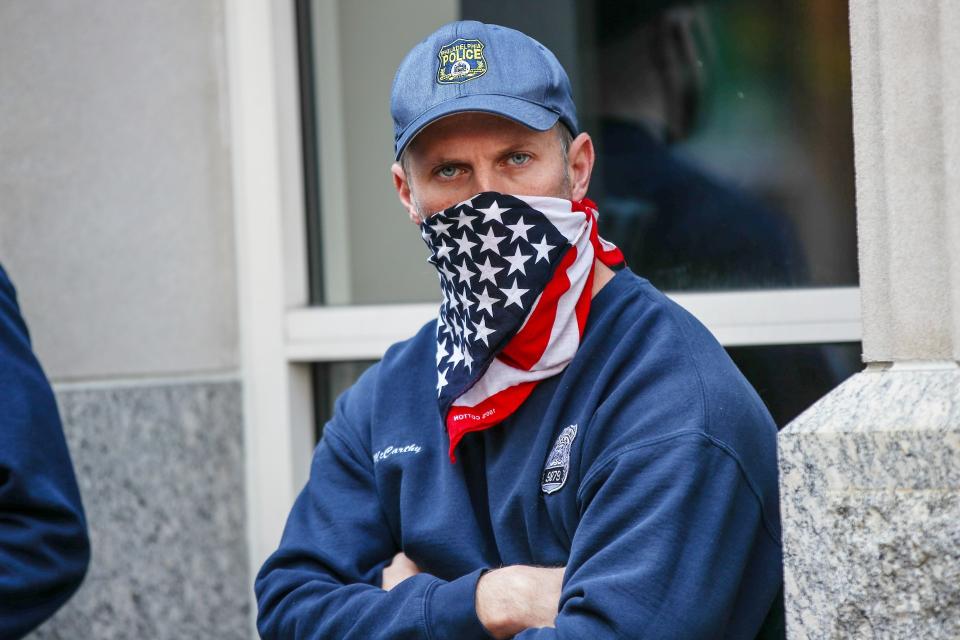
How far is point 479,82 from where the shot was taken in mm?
2650

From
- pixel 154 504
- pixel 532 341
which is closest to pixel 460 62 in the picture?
pixel 532 341

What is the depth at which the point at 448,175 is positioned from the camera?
2701mm

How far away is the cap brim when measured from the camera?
2605mm

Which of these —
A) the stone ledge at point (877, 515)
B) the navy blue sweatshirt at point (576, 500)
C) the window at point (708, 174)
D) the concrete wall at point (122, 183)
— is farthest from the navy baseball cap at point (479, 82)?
the concrete wall at point (122, 183)

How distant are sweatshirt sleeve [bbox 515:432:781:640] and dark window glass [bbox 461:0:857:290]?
1.63 metres

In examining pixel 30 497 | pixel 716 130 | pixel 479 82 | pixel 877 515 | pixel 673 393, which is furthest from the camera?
pixel 716 130

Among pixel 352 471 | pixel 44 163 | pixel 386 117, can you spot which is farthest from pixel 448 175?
pixel 44 163

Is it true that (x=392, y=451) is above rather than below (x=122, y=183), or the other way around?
below

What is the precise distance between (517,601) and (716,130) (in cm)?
197

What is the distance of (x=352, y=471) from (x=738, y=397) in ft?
2.89

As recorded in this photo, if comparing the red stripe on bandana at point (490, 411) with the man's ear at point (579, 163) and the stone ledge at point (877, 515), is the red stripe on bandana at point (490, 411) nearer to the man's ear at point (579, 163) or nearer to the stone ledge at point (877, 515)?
the man's ear at point (579, 163)

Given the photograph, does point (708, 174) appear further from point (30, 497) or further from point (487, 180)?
point (30, 497)

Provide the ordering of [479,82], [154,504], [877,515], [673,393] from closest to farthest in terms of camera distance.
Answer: [877,515] < [673,393] < [479,82] < [154,504]

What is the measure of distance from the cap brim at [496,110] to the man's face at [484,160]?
4cm
